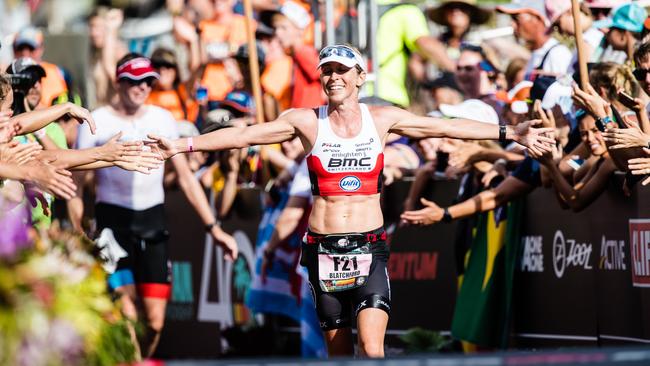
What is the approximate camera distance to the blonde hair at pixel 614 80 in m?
9.70

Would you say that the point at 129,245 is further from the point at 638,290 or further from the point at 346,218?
the point at 638,290

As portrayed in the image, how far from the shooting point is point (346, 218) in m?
9.18

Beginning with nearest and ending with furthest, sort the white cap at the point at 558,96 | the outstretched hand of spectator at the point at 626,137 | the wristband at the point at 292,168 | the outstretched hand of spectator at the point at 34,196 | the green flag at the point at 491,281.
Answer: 1. the outstretched hand of spectator at the point at 626,137
2. the outstretched hand of spectator at the point at 34,196
3. the white cap at the point at 558,96
4. the green flag at the point at 491,281
5. the wristband at the point at 292,168

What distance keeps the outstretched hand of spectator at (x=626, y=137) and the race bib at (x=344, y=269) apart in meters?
1.78

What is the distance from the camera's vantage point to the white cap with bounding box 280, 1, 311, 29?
14.9 metres

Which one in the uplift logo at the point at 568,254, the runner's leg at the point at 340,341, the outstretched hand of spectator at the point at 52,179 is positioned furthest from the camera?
the uplift logo at the point at 568,254

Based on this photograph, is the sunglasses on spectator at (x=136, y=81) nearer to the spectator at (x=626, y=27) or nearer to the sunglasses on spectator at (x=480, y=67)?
the sunglasses on spectator at (x=480, y=67)

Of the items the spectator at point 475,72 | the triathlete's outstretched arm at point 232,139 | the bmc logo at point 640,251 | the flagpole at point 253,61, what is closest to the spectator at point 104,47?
the flagpole at point 253,61

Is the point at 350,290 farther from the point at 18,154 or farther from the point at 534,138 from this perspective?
the point at 18,154

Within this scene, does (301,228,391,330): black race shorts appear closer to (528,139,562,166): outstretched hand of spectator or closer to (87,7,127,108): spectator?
(528,139,562,166): outstretched hand of spectator

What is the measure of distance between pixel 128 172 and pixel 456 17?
455 centimetres

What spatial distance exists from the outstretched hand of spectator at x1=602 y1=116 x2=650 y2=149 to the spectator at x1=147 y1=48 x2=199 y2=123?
26.1ft

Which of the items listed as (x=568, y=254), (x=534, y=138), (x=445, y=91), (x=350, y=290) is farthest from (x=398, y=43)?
(x=350, y=290)

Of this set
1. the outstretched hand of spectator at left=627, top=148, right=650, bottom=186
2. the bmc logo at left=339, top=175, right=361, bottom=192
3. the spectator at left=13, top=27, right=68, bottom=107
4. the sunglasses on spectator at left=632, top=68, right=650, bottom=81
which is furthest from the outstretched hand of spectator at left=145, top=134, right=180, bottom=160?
the spectator at left=13, top=27, right=68, bottom=107
